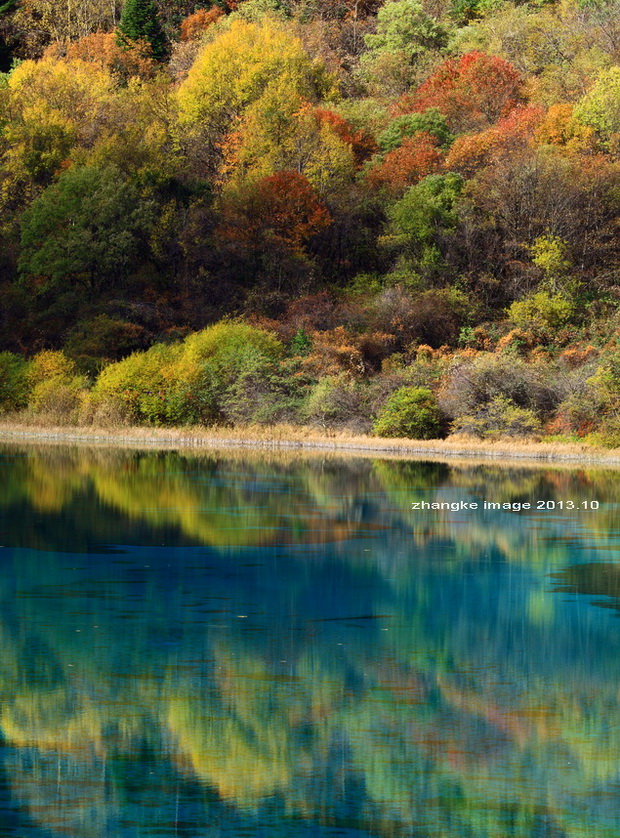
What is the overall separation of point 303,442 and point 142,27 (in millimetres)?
44936

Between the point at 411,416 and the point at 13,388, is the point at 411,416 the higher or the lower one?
the lower one

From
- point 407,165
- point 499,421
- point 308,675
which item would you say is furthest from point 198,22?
point 308,675

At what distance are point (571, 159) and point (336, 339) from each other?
14231 millimetres

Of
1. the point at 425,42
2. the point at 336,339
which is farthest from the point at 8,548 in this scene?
the point at 425,42

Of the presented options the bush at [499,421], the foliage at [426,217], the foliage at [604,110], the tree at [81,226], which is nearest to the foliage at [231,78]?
the tree at [81,226]

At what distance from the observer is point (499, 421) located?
136ft

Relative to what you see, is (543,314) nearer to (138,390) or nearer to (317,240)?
(317,240)

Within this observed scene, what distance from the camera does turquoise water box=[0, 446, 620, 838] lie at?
8586 mm

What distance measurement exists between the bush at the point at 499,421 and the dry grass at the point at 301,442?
716 millimetres

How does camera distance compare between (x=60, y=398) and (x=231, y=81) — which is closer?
(x=60, y=398)

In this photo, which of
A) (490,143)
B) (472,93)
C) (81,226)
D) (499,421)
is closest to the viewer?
(499,421)

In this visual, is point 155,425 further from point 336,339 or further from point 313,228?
point 313,228

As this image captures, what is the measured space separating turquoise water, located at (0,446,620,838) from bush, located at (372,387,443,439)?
60.7 ft

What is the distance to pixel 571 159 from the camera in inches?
2127
